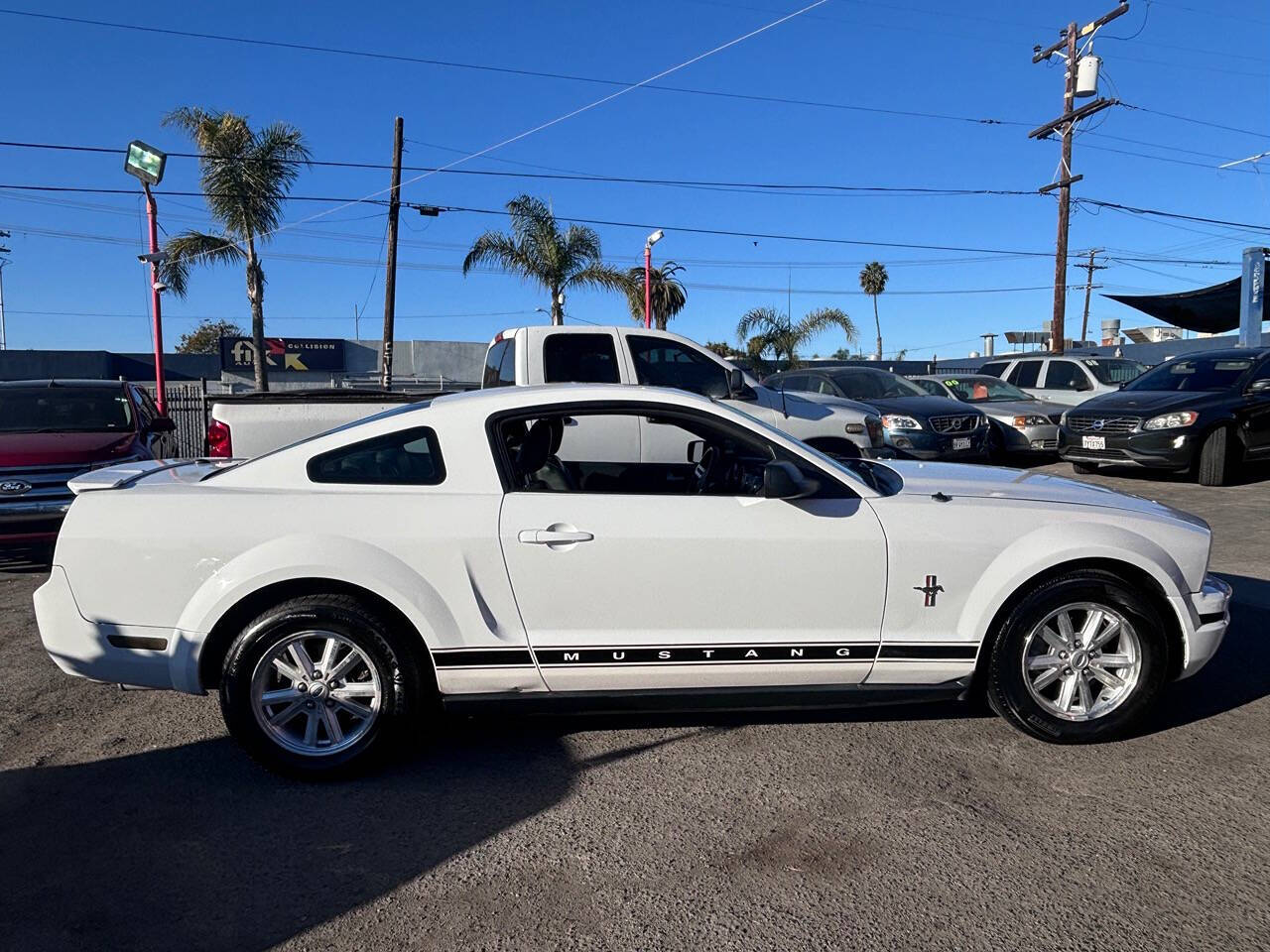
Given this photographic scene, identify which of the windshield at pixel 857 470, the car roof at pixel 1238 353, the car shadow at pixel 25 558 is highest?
the car roof at pixel 1238 353

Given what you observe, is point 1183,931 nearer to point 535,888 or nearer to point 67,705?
point 535,888

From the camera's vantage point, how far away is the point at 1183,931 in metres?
2.69

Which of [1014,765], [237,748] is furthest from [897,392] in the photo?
[237,748]

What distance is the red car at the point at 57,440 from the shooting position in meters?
7.61

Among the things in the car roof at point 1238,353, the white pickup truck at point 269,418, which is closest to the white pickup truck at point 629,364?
the white pickup truck at point 269,418

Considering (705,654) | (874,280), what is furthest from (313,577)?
(874,280)

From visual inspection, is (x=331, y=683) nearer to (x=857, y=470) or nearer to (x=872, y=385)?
(x=857, y=470)

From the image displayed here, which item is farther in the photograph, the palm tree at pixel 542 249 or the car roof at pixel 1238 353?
the palm tree at pixel 542 249

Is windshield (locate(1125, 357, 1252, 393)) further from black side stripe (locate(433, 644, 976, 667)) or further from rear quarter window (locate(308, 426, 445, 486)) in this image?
rear quarter window (locate(308, 426, 445, 486))

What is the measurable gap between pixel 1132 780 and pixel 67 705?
16.2ft

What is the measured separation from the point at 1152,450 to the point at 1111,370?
631cm

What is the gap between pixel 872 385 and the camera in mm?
14125

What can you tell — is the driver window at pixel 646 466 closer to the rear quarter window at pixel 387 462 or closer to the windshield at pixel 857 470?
the windshield at pixel 857 470

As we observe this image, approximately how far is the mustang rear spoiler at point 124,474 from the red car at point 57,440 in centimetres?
374
